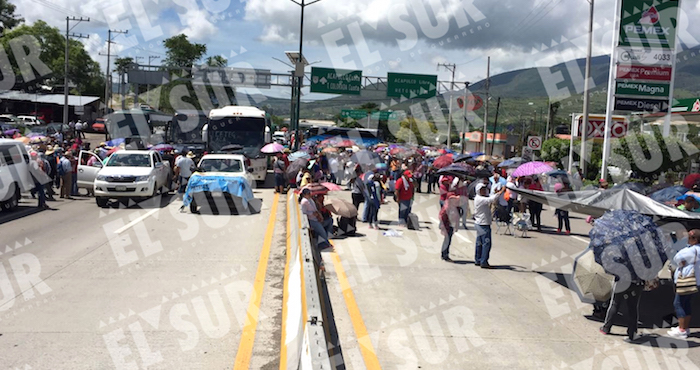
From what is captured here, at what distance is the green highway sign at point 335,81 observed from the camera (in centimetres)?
4725

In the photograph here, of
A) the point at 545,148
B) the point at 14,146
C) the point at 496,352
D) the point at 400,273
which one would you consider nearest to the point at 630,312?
the point at 496,352

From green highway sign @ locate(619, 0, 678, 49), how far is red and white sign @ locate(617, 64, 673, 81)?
970 millimetres

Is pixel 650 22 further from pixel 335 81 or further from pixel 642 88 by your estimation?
pixel 335 81

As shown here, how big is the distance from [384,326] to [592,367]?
2.44 meters

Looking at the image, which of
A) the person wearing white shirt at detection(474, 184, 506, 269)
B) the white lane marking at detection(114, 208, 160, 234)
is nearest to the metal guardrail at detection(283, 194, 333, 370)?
the person wearing white shirt at detection(474, 184, 506, 269)

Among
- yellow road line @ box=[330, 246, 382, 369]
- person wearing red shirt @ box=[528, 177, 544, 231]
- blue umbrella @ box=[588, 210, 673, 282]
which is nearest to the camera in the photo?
yellow road line @ box=[330, 246, 382, 369]

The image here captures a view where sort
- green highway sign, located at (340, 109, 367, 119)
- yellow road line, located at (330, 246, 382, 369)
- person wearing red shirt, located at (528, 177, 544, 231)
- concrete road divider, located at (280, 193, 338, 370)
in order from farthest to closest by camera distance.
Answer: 1. green highway sign, located at (340, 109, 367, 119)
2. person wearing red shirt, located at (528, 177, 544, 231)
3. yellow road line, located at (330, 246, 382, 369)
4. concrete road divider, located at (280, 193, 338, 370)

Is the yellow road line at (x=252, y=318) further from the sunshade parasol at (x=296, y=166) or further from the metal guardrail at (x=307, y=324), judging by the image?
the sunshade parasol at (x=296, y=166)

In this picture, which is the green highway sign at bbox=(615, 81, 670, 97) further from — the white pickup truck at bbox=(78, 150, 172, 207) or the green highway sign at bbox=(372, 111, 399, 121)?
the green highway sign at bbox=(372, 111, 399, 121)

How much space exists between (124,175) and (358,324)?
43.8ft

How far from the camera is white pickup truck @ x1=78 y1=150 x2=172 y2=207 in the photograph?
763 inches

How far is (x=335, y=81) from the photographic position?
47594 mm

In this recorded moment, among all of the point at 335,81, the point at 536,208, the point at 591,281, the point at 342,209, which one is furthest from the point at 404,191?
the point at 335,81

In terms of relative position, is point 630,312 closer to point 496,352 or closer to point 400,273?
point 496,352
